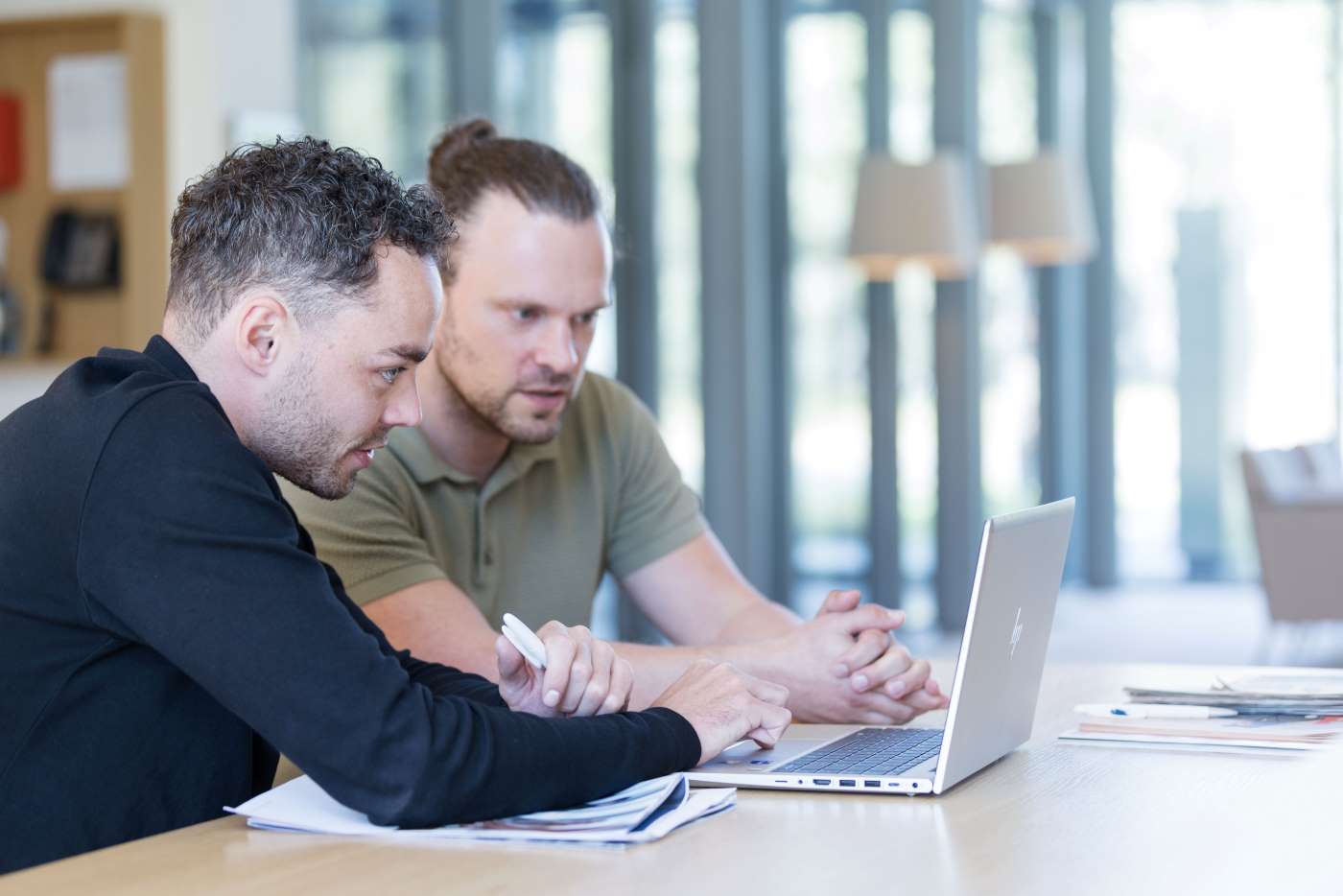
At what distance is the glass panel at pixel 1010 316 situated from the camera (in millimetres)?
9312

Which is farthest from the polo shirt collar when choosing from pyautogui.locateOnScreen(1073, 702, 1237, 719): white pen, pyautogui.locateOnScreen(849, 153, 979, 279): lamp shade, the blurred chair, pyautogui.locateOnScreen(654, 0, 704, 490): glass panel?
pyautogui.locateOnScreen(654, 0, 704, 490): glass panel

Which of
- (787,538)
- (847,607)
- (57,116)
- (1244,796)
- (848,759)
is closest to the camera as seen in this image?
(1244,796)

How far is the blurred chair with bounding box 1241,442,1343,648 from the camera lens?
21.2 feet

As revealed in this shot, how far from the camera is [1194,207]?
9711mm

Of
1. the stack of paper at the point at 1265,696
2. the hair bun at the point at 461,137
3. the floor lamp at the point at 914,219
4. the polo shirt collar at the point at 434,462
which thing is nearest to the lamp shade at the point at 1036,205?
the floor lamp at the point at 914,219

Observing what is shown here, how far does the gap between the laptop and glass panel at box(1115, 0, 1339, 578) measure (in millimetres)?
7953

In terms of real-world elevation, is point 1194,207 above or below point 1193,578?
above

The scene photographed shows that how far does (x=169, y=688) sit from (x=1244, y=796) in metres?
0.94

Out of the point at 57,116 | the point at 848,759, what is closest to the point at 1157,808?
the point at 848,759

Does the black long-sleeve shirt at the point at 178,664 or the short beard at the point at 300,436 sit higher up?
the short beard at the point at 300,436

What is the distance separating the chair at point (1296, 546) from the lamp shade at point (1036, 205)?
171 cm

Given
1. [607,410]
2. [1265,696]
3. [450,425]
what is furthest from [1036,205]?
[1265,696]

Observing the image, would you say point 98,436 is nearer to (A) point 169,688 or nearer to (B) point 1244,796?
(A) point 169,688

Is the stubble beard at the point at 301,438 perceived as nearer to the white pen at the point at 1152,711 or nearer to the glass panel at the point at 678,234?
the white pen at the point at 1152,711
